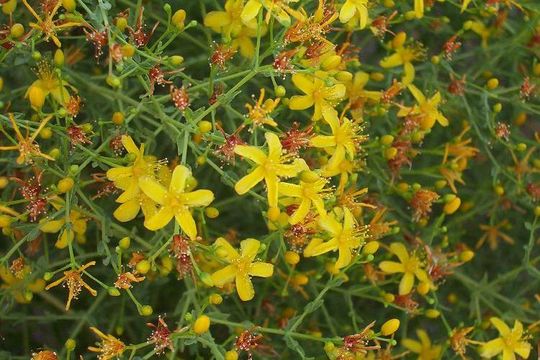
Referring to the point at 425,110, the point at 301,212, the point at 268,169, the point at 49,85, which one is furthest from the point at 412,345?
the point at 49,85

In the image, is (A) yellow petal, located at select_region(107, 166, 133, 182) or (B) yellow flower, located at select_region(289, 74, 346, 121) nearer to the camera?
(A) yellow petal, located at select_region(107, 166, 133, 182)

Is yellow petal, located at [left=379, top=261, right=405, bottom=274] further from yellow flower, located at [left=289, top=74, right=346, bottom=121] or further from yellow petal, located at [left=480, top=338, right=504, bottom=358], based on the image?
yellow flower, located at [left=289, top=74, right=346, bottom=121]

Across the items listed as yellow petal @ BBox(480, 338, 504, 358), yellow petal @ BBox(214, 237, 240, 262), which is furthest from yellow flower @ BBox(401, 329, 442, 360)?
yellow petal @ BBox(214, 237, 240, 262)

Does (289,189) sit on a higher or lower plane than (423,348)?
higher

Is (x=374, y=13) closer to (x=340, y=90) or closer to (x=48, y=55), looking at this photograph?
(x=340, y=90)

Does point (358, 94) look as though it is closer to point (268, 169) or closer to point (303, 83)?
point (303, 83)

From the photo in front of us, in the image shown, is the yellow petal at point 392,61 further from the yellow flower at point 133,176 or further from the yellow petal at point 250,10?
the yellow flower at point 133,176

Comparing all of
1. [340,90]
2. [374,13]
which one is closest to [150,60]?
[340,90]
